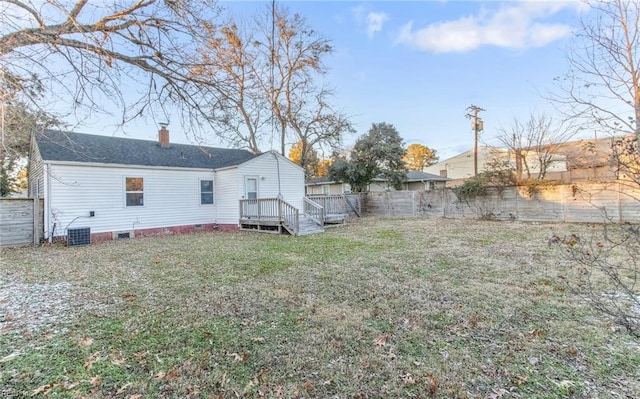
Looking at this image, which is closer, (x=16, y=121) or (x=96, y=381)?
(x=96, y=381)

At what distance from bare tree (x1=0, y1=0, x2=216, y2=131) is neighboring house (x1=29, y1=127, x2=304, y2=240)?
5.15 metres

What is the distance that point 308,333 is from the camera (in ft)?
10.7

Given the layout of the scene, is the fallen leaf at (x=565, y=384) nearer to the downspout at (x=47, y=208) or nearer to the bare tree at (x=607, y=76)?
the bare tree at (x=607, y=76)

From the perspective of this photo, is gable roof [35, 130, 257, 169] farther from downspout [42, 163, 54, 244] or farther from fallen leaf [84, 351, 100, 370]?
fallen leaf [84, 351, 100, 370]

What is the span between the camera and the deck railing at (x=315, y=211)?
12855 millimetres

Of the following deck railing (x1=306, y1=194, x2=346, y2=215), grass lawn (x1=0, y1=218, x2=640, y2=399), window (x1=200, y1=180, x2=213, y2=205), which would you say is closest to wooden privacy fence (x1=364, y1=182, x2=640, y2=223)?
deck railing (x1=306, y1=194, x2=346, y2=215)

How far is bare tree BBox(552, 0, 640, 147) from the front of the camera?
9.20 feet

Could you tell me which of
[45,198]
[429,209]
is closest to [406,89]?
[429,209]

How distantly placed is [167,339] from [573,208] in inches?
595

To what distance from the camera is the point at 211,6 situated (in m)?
4.52

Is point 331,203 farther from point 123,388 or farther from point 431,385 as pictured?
point 123,388

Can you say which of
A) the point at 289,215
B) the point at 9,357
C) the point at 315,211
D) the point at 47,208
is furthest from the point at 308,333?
the point at 47,208

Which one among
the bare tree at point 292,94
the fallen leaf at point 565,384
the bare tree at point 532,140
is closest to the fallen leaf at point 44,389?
the fallen leaf at point 565,384

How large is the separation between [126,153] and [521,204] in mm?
16796
